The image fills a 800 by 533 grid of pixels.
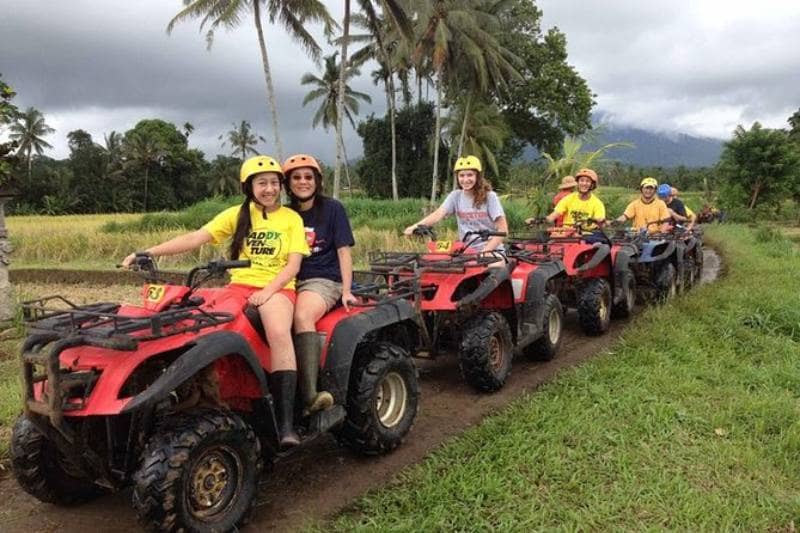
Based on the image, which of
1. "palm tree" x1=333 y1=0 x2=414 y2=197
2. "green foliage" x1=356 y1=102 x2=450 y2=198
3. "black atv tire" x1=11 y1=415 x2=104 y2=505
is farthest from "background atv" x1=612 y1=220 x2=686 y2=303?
"green foliage" x1=356 y1=102 x2=450 y2=198

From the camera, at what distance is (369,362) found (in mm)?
4129

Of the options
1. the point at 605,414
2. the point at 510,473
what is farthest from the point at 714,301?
the point at 510,473

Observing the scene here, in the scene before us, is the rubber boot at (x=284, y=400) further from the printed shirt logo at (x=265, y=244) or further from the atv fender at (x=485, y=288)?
the atv fender at (x=485, y=288)

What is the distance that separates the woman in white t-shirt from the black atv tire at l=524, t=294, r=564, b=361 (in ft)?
2.68

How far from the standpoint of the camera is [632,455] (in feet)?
13.2

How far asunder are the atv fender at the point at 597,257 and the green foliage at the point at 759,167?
2756 centimetres

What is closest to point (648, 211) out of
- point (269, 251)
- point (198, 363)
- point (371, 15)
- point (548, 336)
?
point (548, 336)

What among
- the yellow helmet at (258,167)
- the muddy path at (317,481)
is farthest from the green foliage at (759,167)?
the yellow helmet at (258,167)

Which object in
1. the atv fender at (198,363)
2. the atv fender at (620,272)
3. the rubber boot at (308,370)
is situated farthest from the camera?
the atv fender at (620,272)

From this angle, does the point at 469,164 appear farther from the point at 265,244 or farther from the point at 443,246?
the point at 265,244

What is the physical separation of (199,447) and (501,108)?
143ft

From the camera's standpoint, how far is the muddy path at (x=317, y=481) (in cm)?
347

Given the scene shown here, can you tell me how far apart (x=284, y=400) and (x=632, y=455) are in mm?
2211

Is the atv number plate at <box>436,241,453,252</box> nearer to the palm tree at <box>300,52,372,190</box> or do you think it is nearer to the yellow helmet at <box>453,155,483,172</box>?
the yellow helmet at <box>453,155,483,172</box>
